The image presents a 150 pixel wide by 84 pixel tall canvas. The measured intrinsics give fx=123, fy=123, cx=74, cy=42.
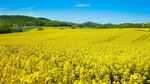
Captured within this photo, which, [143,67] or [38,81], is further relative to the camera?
[143,67]

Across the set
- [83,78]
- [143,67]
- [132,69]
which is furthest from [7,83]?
[143,67]

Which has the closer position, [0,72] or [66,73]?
[66,73]

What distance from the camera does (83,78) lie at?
778 cm

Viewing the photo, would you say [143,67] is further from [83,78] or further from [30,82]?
[30,82]

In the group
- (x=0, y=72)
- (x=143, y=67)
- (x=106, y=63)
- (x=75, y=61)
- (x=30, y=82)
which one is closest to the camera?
(x=30, y=82)

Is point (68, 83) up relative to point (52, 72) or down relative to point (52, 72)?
down

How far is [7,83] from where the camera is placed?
7.13 metres

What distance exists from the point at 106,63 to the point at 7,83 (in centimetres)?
731

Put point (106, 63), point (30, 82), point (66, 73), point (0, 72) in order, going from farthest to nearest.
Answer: point (106, 63) → point (0, 72) → point (66, 73) → point (30, 82)

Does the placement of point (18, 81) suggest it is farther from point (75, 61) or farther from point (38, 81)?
point (75, 61)

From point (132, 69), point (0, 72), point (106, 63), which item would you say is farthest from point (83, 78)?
point (0, 72)

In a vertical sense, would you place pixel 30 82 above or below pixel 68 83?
above

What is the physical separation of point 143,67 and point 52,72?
277 inches

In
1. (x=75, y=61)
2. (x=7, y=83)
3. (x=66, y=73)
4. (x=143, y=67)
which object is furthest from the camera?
(x=75, y=61)
